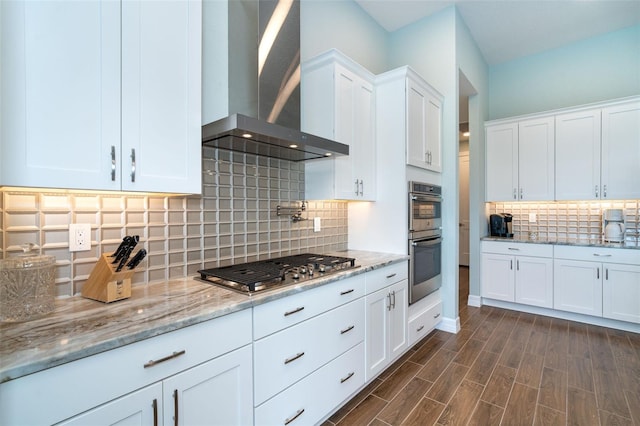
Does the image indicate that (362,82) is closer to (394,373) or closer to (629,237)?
(394,373)

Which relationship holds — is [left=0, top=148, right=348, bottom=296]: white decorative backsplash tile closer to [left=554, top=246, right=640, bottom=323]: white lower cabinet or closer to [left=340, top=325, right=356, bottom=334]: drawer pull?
[left=340, top=325, right=356, bottom=334]: drawer pull

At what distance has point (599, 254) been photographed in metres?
3.29

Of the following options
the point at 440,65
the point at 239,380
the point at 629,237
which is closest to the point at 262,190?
the point at 239,380

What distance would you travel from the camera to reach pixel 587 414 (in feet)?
6.25

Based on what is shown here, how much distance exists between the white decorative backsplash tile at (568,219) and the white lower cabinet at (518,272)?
0.58 meters

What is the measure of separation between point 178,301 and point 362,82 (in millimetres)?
2255

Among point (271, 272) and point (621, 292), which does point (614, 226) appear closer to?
point (621, 292)

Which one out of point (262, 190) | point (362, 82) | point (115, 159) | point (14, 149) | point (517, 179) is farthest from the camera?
point (517, 179)

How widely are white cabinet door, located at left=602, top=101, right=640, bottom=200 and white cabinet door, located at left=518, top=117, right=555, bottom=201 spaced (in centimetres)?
49

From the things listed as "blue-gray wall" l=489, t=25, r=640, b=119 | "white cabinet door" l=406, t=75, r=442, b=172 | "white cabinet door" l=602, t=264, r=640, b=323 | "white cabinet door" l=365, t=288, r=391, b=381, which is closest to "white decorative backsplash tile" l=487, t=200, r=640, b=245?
"white cabinet door" l=602, t=264, r=640, b=323

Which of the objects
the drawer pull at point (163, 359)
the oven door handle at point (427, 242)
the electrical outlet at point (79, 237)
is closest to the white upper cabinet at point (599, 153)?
the oven door handle at point (427, 242)

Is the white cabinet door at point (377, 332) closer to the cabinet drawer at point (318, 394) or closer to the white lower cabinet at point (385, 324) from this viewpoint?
the white lower cabinet at point (385, 324)

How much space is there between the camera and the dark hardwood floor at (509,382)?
1.90 m

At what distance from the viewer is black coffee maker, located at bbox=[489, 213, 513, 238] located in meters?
4.23
